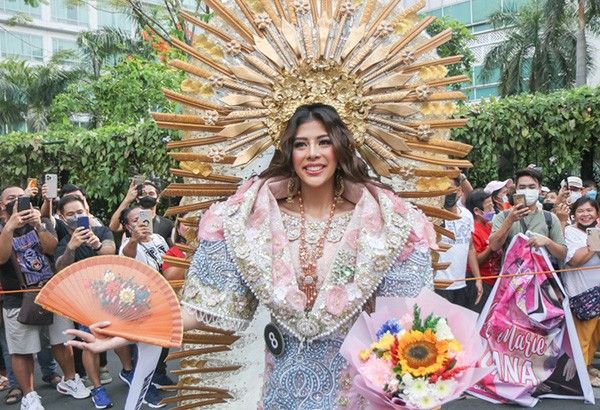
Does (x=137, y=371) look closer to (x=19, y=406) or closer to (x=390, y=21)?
(x=390, y=21)

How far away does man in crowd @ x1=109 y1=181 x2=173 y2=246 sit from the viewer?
656cm

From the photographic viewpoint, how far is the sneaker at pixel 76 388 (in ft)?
20.7

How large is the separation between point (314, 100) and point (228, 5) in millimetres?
597

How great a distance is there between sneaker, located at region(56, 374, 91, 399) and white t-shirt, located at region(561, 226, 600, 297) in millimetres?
3825

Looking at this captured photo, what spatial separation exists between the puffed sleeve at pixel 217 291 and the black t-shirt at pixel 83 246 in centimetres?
353

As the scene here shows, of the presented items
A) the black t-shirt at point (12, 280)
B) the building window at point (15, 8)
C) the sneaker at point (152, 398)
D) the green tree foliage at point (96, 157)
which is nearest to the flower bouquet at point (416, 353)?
the sneaker at point (152, 398)

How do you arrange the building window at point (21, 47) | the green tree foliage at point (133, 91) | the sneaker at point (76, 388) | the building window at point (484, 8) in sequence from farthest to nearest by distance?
the building window at point (21, 47) < the building window at point (484, 8) < the green tree foliage at point (133, 91) < the sneaker at point (76, 388)

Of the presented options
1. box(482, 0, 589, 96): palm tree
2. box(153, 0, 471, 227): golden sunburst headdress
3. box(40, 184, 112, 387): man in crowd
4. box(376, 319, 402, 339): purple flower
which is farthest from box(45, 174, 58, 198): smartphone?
box(482, 0, 589, 96): palm tree

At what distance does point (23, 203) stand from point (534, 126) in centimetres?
608

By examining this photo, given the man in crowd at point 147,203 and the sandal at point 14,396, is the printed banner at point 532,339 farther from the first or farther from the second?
the sandal at point 14,396

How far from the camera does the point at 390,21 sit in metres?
2.93

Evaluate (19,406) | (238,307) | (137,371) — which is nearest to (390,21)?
(238,307)

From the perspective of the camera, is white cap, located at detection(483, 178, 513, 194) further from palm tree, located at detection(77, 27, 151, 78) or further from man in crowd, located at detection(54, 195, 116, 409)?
palm tree, located at detection(77, 27, 151, 78)

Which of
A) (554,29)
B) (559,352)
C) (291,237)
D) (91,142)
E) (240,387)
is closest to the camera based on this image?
(291,237)
